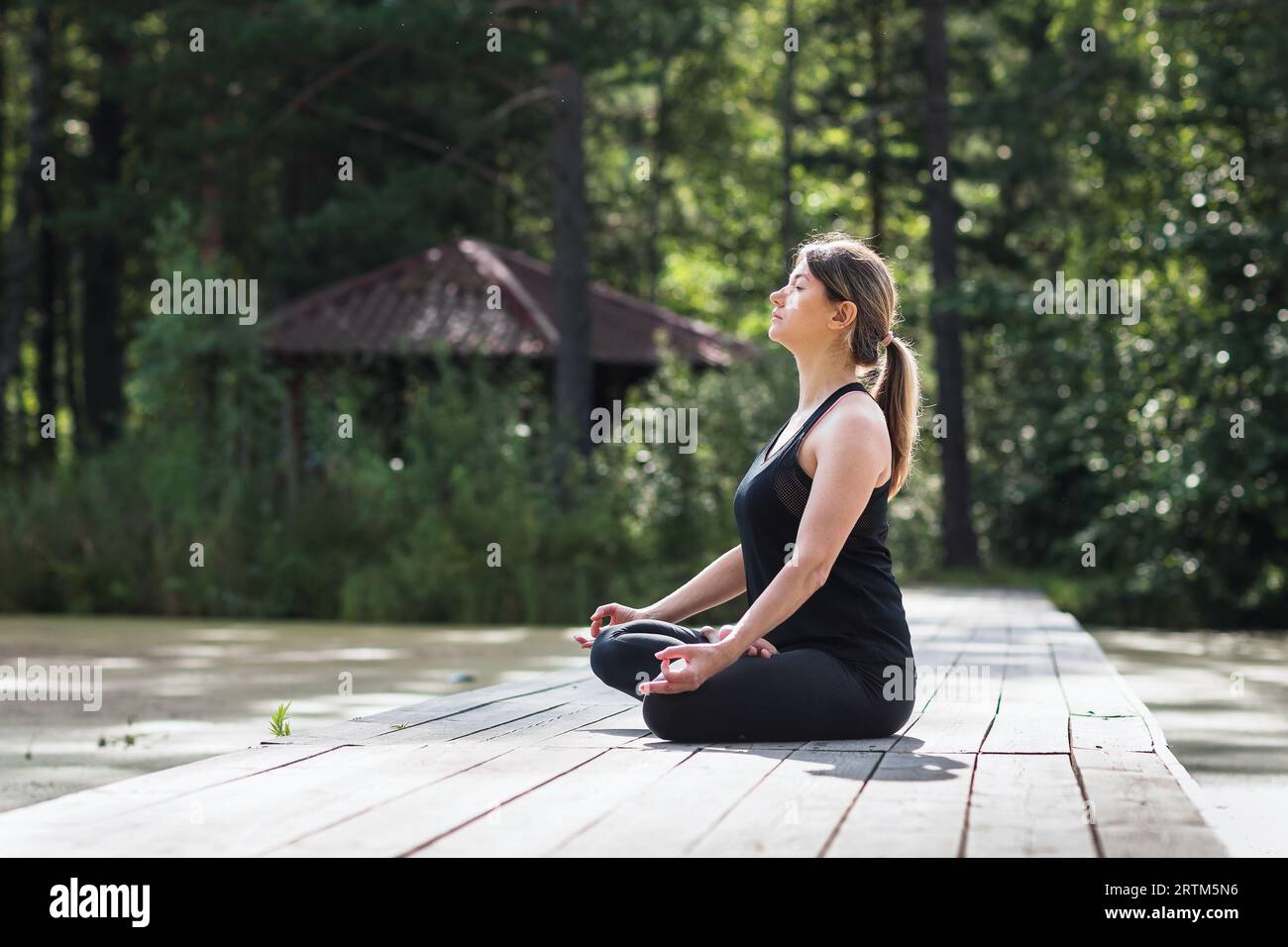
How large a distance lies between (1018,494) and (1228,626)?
7361 millimetres

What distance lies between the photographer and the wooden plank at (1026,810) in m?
2.83

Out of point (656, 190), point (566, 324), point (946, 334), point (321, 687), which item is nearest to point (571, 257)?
point (566, 324)

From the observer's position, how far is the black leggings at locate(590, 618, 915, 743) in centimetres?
401

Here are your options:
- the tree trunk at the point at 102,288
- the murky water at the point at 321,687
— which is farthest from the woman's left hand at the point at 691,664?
the tree trunk at the point at 102,288

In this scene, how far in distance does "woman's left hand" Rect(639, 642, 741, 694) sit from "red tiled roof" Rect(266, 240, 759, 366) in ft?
51.0

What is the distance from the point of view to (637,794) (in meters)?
3.29

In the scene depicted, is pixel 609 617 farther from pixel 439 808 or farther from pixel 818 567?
pixel 439 808

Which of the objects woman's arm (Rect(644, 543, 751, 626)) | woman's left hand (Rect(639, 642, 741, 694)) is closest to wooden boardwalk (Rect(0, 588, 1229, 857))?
woman's left hand (Rect(639, 642, 741, 694))

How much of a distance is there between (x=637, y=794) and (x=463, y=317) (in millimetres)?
Result: 17654

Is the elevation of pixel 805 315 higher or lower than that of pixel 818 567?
higher

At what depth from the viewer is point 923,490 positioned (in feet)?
74.7

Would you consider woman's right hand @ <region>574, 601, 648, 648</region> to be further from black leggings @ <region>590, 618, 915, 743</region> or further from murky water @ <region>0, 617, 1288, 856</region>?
murky water @ <region>0, 617, 1288, 856</region>
